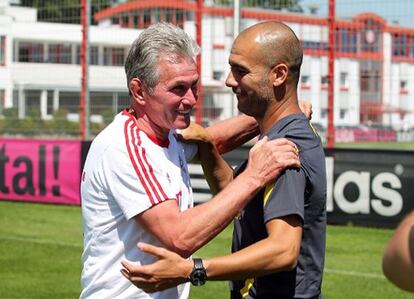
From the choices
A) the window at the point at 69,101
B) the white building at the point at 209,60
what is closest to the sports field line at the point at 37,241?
the white building at the point at 209,60

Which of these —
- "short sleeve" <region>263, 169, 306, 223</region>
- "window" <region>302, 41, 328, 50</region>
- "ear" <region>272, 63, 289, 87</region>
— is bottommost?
"short sleeve" <region>263, 169, 306, 223</region>

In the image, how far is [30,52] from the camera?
56.3 ft

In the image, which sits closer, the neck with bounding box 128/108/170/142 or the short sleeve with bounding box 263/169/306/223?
the short sleeve with bounding box 263/169/306/223

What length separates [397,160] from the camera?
1247 centimetres

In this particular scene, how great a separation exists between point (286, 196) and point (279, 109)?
433mm

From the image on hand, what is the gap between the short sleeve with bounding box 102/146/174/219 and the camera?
3.77 metres

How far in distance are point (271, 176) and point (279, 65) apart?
45 cm

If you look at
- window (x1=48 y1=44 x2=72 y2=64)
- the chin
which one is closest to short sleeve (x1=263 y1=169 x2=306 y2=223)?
the chin

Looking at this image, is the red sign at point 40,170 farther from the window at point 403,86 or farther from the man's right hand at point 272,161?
the man's right hand at point 272,161

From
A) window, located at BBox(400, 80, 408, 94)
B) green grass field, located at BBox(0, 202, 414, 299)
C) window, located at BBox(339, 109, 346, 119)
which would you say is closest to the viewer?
green grass field, located at BBox(0, 202, 414, 299)

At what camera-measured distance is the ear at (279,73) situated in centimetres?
379

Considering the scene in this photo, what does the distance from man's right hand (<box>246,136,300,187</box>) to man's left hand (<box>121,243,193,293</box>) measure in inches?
15.7

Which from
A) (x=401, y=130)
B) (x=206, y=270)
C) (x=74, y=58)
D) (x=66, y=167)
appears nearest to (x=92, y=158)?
(x=206, y=270)

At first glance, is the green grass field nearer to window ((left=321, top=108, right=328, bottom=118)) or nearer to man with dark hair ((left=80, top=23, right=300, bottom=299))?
window ((left=321, top=108, right=328, bottom=118))
